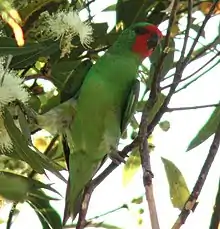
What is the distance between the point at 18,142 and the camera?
0.94 meters

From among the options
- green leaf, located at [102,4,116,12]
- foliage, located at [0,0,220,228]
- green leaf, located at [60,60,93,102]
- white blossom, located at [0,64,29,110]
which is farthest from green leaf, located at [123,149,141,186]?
white blossom, located at [0,64,29,110]

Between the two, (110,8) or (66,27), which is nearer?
(66,27)

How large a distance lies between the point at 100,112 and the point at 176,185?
205 mm

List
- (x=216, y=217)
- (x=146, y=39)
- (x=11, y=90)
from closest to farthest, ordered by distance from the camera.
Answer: (x=216, y=217) < (x=11, y=90) < (x=146, y=39)

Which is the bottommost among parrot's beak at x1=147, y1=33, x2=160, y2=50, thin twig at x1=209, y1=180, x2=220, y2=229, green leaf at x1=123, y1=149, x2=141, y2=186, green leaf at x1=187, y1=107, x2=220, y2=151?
thin twig at x1=209, y1=180, x2=220, y2=229

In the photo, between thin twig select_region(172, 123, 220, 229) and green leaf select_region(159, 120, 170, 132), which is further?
green leaf select_region(159, 120, 170, 132)

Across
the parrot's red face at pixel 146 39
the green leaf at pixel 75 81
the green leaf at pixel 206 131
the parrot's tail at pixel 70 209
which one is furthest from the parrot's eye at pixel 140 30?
the parrot's tail at pixel 70 209

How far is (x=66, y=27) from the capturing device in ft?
3.34

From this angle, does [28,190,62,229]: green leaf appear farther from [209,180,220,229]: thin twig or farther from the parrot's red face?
[209,180,220,229]: thin twig

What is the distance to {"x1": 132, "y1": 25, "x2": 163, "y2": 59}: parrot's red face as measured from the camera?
1288 millimetres

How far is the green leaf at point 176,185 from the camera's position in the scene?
3.95 feet

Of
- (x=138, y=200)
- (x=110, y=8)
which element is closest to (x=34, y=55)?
(x=110, y=8)

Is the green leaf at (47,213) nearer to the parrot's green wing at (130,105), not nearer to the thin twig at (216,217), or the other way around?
the parrot's green wing at (130,105)

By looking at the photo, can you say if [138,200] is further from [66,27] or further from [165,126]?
[66,27]
